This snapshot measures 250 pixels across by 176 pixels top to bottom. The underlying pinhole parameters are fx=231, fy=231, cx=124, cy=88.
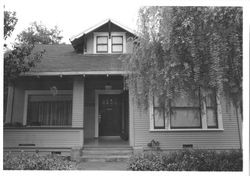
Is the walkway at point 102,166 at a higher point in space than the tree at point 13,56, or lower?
lower

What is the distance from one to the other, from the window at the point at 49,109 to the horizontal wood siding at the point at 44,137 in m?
1.69

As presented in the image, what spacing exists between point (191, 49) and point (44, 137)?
21.2 ft

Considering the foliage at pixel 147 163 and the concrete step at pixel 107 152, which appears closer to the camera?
the foliage at pixel 147 163

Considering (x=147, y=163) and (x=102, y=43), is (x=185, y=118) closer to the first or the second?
(x=147, y=163)

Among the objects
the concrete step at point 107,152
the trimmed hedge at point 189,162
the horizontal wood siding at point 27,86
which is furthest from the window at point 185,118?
the horizontal wood siding at point 27,86

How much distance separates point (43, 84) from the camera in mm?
10375

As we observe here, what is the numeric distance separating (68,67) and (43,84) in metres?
1.84

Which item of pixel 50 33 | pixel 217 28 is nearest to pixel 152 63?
pixel 217 28

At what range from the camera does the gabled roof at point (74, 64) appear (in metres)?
8.82

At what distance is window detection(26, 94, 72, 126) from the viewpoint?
1045 cm

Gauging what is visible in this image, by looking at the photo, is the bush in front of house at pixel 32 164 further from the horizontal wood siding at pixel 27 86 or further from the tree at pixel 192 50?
the horizontal wood siding at pixel 27 86

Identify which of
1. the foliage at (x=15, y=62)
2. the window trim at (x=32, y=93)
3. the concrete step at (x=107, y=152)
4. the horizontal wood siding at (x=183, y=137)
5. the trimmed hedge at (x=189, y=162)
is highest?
the foliage at (x=15, y=62)

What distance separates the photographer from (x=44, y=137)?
8.67 m

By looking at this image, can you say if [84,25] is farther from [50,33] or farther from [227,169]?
[50,33]
